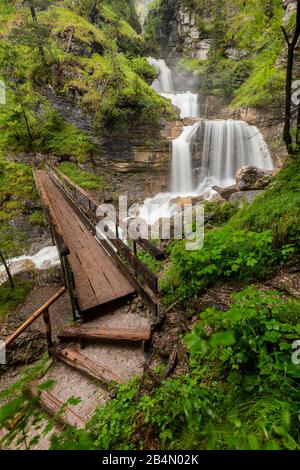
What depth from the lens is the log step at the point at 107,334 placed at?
3.22 meters

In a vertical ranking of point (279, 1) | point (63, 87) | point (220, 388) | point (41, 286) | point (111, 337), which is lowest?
point (41, 286)

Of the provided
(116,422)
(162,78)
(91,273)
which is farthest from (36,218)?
(162,78)

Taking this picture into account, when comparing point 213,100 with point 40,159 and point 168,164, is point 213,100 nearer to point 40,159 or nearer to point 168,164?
point 168,164

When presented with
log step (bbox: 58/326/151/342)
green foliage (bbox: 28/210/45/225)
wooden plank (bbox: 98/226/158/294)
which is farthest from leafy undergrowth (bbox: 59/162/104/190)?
log step (bbox: 58/326/151/342)

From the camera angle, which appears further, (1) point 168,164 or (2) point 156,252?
(1) point 168,164

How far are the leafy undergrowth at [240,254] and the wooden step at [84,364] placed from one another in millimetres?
1394

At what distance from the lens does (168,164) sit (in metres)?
16.7

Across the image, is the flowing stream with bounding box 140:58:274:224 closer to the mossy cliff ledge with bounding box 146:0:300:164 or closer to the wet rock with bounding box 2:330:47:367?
the mossy cliff ledge with bounding box 146:0:300:164

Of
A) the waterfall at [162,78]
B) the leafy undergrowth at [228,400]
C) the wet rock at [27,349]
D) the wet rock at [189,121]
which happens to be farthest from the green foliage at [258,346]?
the waterfall at [162,78]

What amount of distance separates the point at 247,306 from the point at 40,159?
16555 millimetres

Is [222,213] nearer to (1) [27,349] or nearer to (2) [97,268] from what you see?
(2) [97,268]

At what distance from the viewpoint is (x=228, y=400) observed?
74.4 inches
